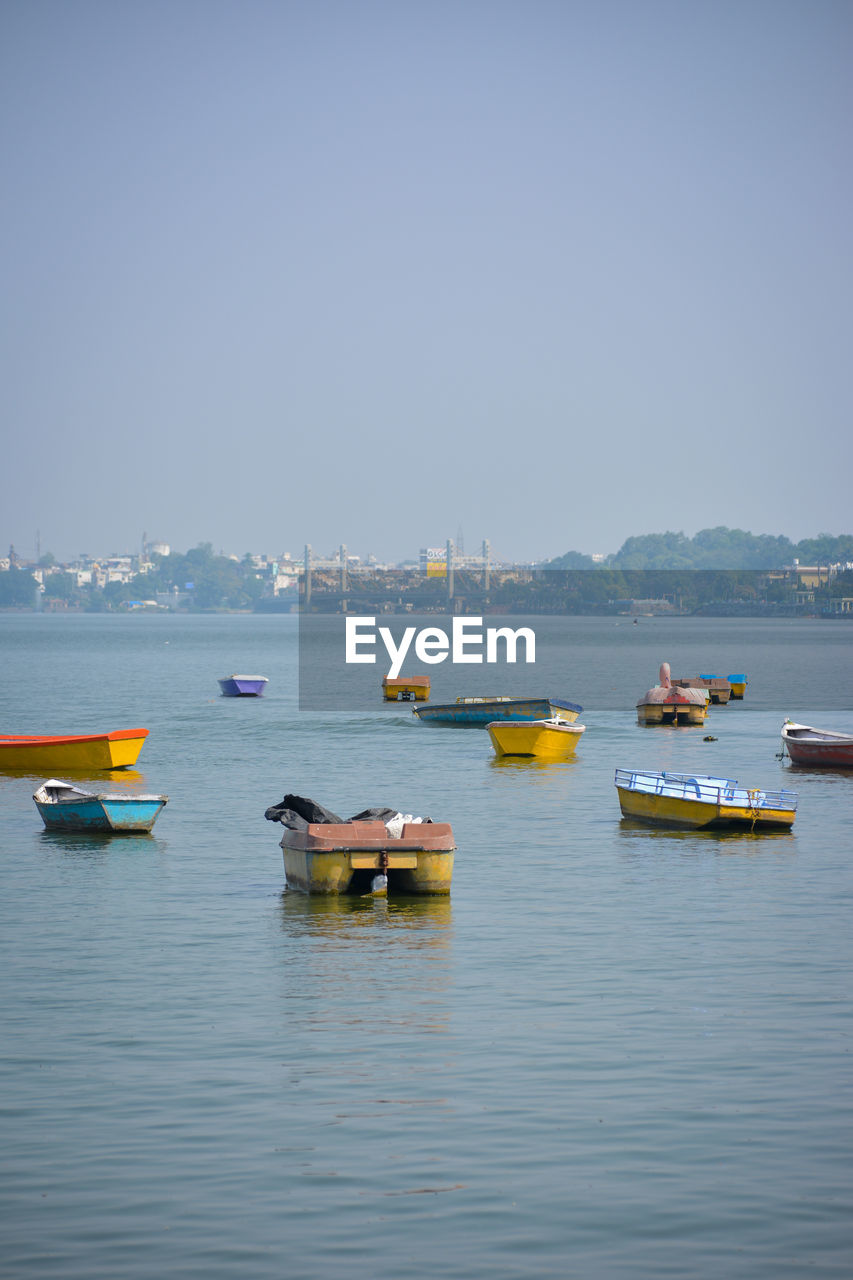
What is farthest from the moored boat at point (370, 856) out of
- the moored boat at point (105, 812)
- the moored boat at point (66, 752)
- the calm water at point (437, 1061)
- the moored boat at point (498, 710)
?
the moored boat at point (498, 710)

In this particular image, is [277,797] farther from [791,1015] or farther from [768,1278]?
[768,1278]

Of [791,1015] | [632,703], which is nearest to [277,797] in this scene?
[791,1015]

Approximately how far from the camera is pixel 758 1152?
1536 cm

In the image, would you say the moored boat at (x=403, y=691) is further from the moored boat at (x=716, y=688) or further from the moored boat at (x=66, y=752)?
the moored boat at (x=66, y=752)

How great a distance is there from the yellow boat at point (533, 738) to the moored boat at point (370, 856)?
30768 mm

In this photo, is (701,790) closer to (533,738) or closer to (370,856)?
(370,856)

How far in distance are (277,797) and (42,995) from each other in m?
26.0

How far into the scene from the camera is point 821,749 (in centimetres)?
5747

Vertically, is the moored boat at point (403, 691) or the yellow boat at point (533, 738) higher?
the yellow boat at point (533, 738)

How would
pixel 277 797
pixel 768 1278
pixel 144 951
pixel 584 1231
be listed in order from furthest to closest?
pixel 277 797 → pixel 144 951 → pixel 584 1231 → pixel 768 1278

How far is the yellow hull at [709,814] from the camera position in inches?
1513

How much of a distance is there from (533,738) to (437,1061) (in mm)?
42370

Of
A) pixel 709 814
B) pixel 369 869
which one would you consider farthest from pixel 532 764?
pixel 369 869

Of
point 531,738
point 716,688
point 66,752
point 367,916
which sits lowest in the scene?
point 716,688
